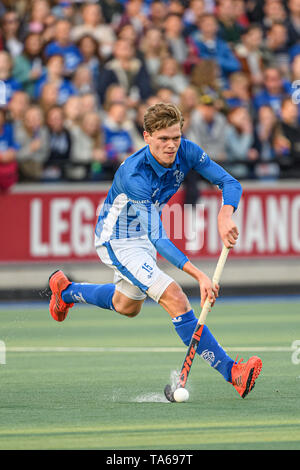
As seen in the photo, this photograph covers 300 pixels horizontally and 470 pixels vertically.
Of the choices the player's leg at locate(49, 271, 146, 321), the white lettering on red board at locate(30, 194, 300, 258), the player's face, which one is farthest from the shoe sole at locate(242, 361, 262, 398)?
the white lettering on red board at locate(30, 194, 300, 258)

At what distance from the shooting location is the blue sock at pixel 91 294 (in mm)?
8102

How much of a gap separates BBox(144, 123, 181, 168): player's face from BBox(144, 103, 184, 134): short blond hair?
0.10 ft

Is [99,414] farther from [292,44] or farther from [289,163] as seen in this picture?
[292,44]

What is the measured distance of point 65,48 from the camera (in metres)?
14.4

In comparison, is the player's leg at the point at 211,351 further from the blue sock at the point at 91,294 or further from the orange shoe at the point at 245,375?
the blue sock at the point at 91,294

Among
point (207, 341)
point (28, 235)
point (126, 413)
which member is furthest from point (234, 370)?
point (28, 235)

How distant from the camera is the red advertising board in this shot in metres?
13.9

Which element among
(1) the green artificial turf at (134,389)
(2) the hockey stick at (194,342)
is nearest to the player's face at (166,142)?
(2) the hockey stick at (194,342)

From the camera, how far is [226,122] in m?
14.4

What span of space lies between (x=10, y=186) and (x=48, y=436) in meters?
8.42

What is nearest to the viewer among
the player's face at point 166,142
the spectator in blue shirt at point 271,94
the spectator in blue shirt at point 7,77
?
the player's face at point 166,142

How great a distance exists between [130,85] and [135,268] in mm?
7553

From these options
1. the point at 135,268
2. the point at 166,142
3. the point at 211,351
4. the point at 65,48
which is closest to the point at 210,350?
the point at 211,351

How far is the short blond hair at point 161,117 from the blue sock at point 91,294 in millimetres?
1648
